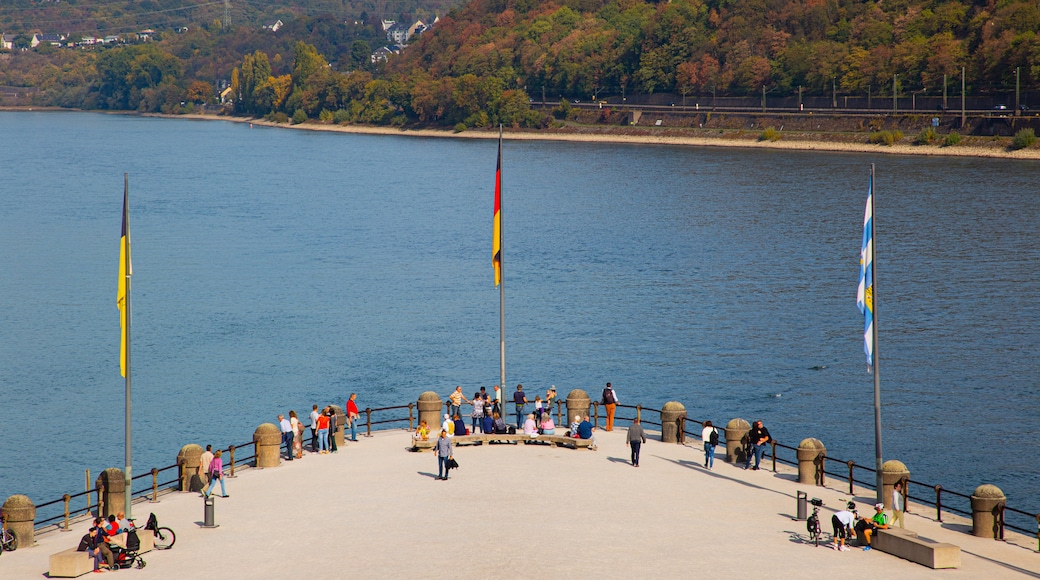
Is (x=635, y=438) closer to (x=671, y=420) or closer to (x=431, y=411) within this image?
(x=671, y=420)

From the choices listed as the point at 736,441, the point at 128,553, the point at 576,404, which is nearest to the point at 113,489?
the point at 128,553

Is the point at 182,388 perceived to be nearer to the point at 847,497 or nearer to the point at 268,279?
the point at 268,279

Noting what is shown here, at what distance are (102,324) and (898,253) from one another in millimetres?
52696

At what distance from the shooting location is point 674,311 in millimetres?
71125

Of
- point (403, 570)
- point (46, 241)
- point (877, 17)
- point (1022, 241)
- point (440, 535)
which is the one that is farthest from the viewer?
point (877, 17)

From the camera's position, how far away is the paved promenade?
24953 mm

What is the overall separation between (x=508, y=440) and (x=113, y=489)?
37.2 feet

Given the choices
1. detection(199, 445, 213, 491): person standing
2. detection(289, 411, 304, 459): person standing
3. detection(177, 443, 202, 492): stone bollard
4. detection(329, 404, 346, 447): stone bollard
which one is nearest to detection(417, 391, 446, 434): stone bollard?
detection(329, 404, 346, 447): stone bollard

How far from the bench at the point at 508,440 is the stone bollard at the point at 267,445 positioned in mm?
3917

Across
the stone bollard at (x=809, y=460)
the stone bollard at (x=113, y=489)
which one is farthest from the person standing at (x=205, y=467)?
the stone bollard at (x=809, y=460)

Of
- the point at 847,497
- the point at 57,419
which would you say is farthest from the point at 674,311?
the point at 847,497

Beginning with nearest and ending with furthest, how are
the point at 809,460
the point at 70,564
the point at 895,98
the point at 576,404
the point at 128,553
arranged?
1. the point at 70,564
2. the point at 128,553
3. the point at 809,460
4. the point at 576,404
5. the point at 895,98

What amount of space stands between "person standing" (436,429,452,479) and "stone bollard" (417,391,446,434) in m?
5.57

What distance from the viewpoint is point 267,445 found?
1331 inches
